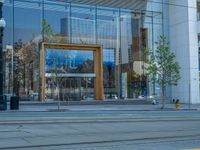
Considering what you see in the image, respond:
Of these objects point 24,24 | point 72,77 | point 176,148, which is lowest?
point 176,148

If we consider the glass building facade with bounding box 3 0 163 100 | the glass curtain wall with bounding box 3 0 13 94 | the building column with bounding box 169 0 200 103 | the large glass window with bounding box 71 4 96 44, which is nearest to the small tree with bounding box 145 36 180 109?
the glass building facade with bounding box 3 0 163 100

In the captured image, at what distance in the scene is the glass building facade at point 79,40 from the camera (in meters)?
44.1

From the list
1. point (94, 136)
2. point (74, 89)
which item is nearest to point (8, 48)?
point (74, 89)

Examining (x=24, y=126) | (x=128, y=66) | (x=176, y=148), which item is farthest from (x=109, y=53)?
(x=176, y=148)

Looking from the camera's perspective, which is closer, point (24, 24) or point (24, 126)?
point (24, 126)

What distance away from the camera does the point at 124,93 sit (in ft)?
165

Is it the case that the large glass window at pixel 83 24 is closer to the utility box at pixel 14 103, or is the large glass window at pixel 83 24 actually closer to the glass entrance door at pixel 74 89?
the glass entrance door at pixel 74 89

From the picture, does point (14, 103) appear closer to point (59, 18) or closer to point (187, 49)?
point (59, 18)

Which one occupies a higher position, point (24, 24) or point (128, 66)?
point (24, 24)

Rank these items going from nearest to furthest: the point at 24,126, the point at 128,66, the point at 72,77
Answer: the point at 24,126 → the point at 72,77 → the point at 128,66

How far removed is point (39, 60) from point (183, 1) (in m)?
18.7

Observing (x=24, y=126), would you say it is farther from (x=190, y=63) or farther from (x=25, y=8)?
(x=190, y=63)

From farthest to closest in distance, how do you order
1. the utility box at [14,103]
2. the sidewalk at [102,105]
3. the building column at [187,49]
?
the building column at [187,49] → the sidewalk at [102,105] → the utility box at [14,103]

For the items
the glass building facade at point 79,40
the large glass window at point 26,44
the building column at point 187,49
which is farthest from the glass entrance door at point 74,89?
the building column at point 187,49
